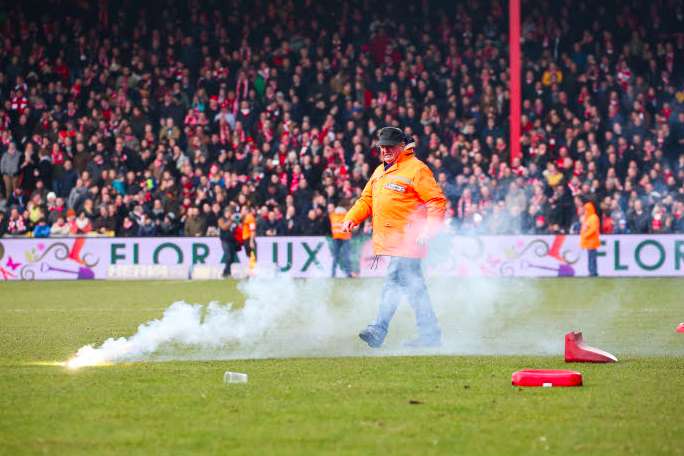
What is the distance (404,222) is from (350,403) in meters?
3.89

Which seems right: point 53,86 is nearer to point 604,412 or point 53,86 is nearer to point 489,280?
point 489,280

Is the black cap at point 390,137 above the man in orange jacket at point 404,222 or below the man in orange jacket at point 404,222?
above

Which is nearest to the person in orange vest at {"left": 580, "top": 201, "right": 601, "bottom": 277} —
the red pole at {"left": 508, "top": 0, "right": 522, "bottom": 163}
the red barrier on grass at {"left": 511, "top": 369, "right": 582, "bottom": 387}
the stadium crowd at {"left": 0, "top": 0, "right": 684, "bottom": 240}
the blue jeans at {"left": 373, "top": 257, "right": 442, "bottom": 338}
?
the stadium crowd at {"left": 0, "top": 0, "right": 684, "bottom": 240}

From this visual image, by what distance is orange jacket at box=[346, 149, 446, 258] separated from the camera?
11398mm

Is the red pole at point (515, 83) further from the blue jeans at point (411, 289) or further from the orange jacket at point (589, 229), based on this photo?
the blue jeans at point (411, 289)

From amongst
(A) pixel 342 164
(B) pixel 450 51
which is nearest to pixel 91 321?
(A) pixel 342 164

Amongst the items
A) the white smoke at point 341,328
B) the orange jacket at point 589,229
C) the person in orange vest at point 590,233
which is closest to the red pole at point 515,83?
the person in orange vest at point 590,233

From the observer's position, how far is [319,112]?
30891 mm

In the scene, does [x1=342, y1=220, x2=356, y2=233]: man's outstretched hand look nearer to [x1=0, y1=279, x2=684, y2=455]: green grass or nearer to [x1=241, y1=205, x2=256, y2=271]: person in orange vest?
[x1=0, y1=279, x2=684, y2=455]: green grass

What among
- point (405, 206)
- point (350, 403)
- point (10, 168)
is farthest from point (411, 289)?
point (10, 168)

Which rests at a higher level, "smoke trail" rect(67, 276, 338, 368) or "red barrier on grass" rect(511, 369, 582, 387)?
"red barrier on grass" rect(511, 369, 582, 387)

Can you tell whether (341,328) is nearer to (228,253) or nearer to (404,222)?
(404,222)

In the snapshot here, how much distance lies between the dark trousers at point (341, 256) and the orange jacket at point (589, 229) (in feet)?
17.4

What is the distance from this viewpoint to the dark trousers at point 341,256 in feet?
88.4
